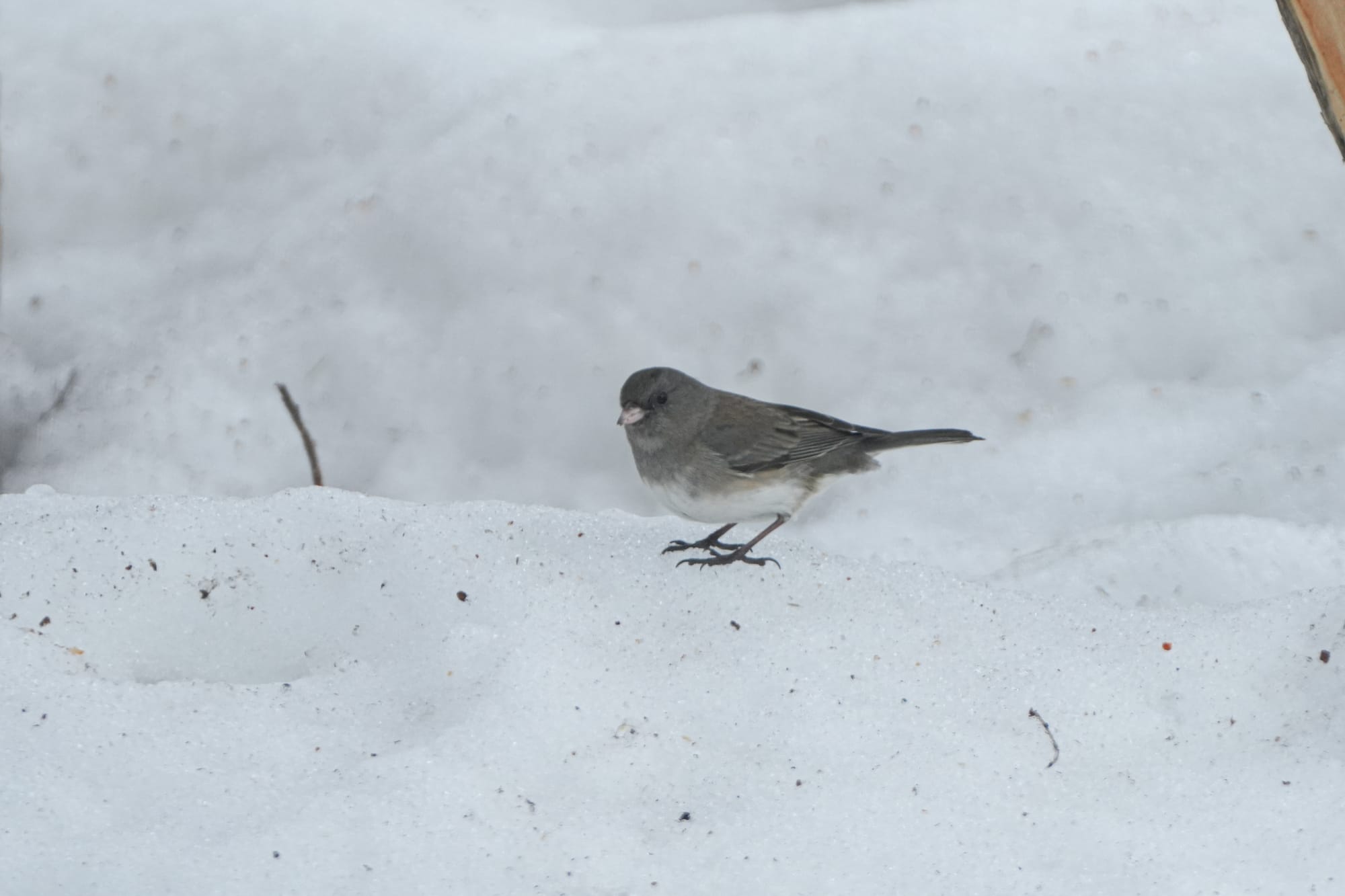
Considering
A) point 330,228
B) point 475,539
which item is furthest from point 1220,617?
point 330,228

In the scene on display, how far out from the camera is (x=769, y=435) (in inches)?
148

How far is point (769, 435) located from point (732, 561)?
0.48 metres

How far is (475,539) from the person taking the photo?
3342 mm

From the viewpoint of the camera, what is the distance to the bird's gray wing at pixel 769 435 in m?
3.65

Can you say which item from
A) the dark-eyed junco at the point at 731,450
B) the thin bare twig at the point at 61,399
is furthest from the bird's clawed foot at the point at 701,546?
the thin bare twig at the point at 61,399

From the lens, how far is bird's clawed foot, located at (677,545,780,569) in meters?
3.41

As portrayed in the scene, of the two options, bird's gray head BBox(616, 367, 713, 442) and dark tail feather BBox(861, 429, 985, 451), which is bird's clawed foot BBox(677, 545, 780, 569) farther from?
dark tail feather BBox(861, 429, 985, 451)

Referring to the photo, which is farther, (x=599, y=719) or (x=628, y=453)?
(x=628, y=453)

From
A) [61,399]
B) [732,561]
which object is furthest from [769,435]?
[61,399]

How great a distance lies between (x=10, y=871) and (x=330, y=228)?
3.60m

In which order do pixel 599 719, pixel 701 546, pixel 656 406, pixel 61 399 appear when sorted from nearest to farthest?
pixel 599 719, pixel 701 546, pixel 656 406, pixel 61 399

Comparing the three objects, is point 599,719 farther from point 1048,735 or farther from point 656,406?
point 656,406

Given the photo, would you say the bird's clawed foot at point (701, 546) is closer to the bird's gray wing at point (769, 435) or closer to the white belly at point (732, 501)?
the white belly at point (732, 501)

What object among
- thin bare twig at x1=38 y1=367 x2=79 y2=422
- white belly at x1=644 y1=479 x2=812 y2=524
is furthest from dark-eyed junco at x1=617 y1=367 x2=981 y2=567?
thin bare twig at x1=38 y1=367 x2=79 y2=422
